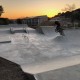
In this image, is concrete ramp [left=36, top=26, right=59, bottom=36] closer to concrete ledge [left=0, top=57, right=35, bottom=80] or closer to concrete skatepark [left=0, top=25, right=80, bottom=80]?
concrete skatepark [left=0, top=25, right=80, bottom=80]

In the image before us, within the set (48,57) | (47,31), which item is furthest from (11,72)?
(47,31)

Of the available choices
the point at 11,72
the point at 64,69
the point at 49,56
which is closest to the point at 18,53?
the point at 49,56

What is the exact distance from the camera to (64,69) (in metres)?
5.81

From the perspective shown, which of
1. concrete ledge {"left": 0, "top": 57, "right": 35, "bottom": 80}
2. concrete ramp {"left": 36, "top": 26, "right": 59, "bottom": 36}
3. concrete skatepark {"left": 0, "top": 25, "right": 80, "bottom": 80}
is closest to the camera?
concrete skatepark {"left": 0, "top": 25, "right": 80, "bottom": 80}

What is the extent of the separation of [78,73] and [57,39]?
8063 mm

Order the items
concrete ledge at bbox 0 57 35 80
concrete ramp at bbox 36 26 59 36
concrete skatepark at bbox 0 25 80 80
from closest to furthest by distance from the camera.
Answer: concrete skatepark at bbox 0 25 80 80 < concrete ledge at bbox 0 57 35 80 < concrete ramp at bbox 36 26 59 36

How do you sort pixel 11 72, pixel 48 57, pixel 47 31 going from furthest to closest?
1. pixel 47 31
2. pixel 48 57
3. pixel 11 72

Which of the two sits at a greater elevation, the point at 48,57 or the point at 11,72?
the point at 11,72

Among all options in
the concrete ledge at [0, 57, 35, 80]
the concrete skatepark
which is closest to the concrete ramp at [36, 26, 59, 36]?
the concrete skatepark

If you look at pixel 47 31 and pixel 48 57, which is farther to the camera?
pixel 47 31

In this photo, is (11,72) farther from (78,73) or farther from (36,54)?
(36,54)

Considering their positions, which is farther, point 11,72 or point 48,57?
point 48,57

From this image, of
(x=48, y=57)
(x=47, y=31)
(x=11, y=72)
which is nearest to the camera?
(x=11, y=72)

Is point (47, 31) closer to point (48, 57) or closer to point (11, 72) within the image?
point (48, 57)
